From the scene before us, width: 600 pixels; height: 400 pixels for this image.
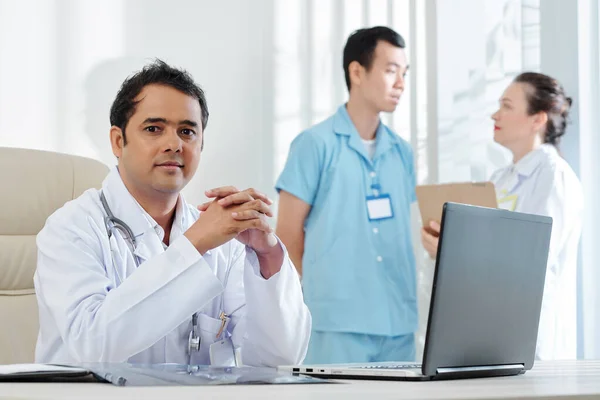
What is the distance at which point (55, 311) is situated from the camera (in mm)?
1537

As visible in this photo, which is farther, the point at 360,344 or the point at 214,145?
the point at 214,145

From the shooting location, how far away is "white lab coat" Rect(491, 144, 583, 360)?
2.85 meters

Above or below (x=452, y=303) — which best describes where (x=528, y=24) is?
above

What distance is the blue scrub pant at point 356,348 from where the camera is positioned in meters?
2.91

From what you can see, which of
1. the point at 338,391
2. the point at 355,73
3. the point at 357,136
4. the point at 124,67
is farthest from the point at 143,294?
the point at 124,67

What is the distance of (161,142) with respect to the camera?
1797mm

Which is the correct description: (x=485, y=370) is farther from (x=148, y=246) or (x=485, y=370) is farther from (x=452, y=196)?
(x=452, y=196)

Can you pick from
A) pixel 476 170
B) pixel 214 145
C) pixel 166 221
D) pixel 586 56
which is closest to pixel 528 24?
pixel 586 56

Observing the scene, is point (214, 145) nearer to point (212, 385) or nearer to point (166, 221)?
point (166, 221)

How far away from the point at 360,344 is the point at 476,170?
1.02 metres

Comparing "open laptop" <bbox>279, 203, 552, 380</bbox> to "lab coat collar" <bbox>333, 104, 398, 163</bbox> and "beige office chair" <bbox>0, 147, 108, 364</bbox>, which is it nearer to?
"beige office chair" <bbox>0, 147, 108, 364</bbox>

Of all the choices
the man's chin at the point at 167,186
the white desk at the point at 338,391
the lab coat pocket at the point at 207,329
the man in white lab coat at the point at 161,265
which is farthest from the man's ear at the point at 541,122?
the white desk at the point at 338,391

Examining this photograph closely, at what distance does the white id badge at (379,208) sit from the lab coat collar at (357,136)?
14cm

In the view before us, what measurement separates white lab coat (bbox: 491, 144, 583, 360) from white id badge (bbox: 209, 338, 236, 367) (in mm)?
1473
